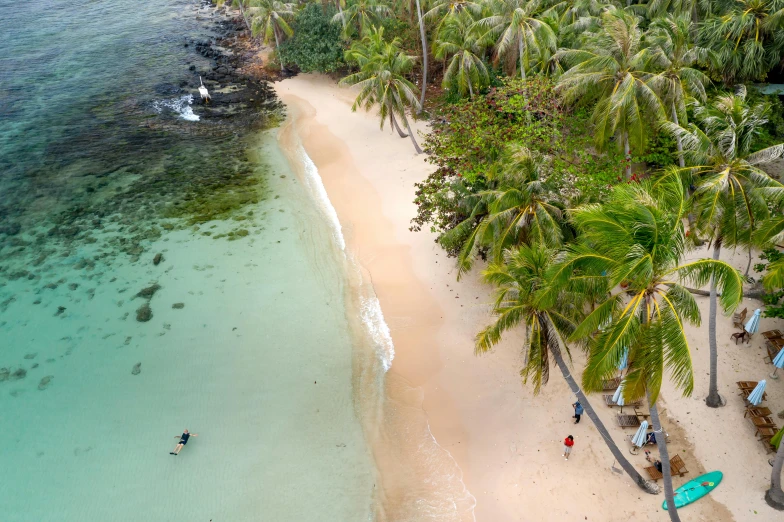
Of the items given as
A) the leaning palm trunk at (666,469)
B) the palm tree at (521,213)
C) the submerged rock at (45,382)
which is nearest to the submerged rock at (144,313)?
the submerged rock at (45,382)

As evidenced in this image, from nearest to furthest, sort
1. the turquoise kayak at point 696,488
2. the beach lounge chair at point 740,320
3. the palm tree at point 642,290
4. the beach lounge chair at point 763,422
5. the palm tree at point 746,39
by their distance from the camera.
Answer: the palm tree at point 642,290 < the turquoise kayak at point 696,488 < the beach lounge chair at point 763,422 < the beach lounge chair at point 740,320 < the palm tree at point 746,39

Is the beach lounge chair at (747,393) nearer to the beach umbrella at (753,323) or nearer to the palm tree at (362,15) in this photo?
the beach umbrella at (753,323)

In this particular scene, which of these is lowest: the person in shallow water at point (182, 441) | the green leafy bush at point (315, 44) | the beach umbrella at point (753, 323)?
the person in shallow water at point (182, 441)

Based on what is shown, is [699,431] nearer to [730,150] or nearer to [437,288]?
[730,150]

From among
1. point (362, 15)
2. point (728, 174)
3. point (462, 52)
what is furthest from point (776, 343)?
point (362, 15)

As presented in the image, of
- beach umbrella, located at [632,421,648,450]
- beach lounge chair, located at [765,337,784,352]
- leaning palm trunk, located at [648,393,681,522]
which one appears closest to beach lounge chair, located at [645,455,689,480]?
beach umbrella, located at [632,421,648,450]

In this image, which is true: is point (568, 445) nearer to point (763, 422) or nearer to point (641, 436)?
point (641, 436)
